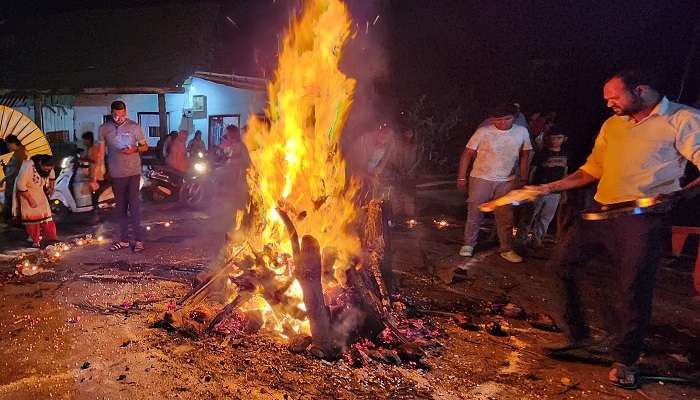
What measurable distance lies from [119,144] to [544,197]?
6.76m

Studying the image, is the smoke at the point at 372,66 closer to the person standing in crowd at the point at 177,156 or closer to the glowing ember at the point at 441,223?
the person standing in crowd at the point at 177,156

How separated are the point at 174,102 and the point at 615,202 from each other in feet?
55.9

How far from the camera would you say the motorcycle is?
11.8 m

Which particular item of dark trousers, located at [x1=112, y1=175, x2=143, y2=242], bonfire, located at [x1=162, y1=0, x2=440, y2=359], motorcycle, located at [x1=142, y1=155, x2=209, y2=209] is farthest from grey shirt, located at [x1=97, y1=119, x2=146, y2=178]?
motorcycle, located at [x1=142, y1=155, x2=209, y2=209]

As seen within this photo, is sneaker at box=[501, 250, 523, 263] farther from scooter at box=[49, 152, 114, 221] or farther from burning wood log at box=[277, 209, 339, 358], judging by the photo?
scooter at box=[49, 152, 114, 221]

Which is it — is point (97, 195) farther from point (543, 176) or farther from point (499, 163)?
point (543, 176)

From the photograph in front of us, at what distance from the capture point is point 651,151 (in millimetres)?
3889

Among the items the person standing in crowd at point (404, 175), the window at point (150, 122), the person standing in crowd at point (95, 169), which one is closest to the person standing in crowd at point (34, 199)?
the person standing in crowd at point (95, 169)

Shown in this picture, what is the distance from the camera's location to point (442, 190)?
15023mm

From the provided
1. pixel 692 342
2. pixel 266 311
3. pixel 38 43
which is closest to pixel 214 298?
pixel 266 311

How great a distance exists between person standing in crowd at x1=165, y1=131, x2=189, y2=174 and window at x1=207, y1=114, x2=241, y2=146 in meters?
6.33

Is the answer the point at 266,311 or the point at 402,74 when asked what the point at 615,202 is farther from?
the point at 402,74

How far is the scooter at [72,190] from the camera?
32.7ft

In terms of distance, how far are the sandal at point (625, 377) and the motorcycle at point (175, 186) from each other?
31.9 ft
